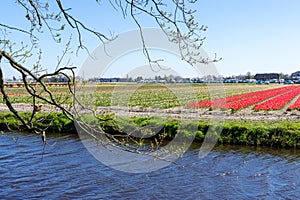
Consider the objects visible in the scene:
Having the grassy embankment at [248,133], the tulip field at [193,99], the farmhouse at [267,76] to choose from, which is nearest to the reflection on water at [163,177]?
the grassy embankment at [248,133]

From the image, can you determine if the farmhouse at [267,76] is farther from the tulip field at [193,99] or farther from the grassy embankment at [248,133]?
the grassy embankment at [248,133]

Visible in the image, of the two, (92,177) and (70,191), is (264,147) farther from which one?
(70,191)

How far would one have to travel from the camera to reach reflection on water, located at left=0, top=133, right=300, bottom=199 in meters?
7.12

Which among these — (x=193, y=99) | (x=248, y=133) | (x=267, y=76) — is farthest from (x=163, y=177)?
(x=267, y=76)

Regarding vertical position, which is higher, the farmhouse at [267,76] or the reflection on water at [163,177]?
the farmhouse at [267,76]

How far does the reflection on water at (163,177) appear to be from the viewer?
7.12 m

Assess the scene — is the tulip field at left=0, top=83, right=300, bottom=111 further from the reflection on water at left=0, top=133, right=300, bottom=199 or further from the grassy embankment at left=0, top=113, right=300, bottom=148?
the grassy embankment at left=0, top=113, right=300, bottom=148

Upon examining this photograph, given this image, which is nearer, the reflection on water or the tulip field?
the reflection on water

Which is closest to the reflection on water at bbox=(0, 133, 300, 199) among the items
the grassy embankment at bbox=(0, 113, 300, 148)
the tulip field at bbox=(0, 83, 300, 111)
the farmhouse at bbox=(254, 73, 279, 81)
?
the grassy embankment at bbox=(0, 113, 300, 148)

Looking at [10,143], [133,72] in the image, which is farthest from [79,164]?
[10,143]

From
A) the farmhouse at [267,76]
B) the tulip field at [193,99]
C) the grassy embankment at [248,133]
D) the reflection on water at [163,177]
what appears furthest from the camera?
the farmhouse at [267,76]

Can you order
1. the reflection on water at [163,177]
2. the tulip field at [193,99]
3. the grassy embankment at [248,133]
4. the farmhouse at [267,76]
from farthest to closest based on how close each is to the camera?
1. the farmhouse at [267,76]
2. the tulip field at [193,99]
3. the grassy embankment at [248,133]
4. the reflection on water at [163,177]

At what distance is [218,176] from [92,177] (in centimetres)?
286

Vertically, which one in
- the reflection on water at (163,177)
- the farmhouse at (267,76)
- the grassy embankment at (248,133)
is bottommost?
the reflection on water at (163,177)
